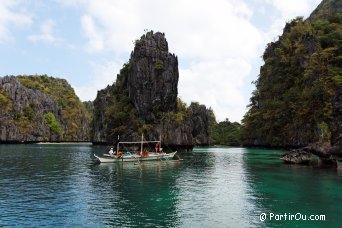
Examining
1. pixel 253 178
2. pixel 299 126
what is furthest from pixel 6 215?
pixel 299 126

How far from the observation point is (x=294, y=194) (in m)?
29.2

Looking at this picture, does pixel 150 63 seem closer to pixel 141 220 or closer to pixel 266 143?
pixel 266 143

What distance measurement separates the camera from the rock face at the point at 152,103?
105m

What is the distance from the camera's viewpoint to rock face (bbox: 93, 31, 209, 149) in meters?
105

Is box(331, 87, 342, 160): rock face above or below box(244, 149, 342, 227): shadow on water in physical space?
above

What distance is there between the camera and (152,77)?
358 feet

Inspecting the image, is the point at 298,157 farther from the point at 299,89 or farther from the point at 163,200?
the point at 299,89

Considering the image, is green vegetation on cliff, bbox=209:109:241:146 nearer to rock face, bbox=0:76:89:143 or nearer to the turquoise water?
rock face, bbox=0:76:89:143

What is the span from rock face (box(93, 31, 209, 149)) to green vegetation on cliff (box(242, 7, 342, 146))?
1079 inches

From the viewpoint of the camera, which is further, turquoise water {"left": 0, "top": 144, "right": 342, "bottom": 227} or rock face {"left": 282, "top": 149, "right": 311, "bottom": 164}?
rock face {"left": 282, "top": 149, "right": 311, "bottom": 164}

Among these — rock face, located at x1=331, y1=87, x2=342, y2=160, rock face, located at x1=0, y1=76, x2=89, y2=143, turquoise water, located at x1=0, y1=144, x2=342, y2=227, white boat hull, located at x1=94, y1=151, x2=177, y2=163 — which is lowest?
turquoise water, located at x1=0, y1=144, x2=342, y2=227

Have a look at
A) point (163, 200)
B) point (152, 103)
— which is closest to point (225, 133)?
point (152, 103)

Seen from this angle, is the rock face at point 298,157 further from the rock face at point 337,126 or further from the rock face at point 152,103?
the rock face at point 152,103

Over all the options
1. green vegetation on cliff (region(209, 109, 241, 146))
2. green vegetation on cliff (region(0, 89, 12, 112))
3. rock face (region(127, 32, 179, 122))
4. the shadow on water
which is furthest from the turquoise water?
green vegetation on cliff (region(209, 109, 241, 146))
